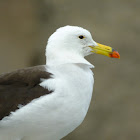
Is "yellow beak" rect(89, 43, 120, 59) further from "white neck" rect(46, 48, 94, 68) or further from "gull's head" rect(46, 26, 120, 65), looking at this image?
"white neck" rect(46, 48, 94, 68)

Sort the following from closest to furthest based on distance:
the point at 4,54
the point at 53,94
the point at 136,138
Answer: the point at 53,94 < the point at 136,138 < the point at 4,54

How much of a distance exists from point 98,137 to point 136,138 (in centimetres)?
67

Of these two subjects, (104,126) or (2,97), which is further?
(104,126)

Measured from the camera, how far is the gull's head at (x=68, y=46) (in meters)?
3.74

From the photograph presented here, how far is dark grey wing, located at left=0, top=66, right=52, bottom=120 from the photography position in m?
3.48

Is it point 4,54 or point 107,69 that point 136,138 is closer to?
point 107,69

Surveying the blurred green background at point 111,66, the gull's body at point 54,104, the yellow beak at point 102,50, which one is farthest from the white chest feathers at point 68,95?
the blurred green background at point 111,66

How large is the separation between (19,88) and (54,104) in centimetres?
33

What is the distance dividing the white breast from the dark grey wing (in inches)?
2.1

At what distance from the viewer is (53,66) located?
3.70 m

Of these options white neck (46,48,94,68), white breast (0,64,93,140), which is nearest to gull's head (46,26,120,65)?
white neck (46,48,94,68)

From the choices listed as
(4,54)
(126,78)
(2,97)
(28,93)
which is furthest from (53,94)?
(4,54)

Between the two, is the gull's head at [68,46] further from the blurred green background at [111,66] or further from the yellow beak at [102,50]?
the blurred green background at [111,66]

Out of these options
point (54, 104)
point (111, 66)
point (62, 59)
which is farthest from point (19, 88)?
point (111, 66)
